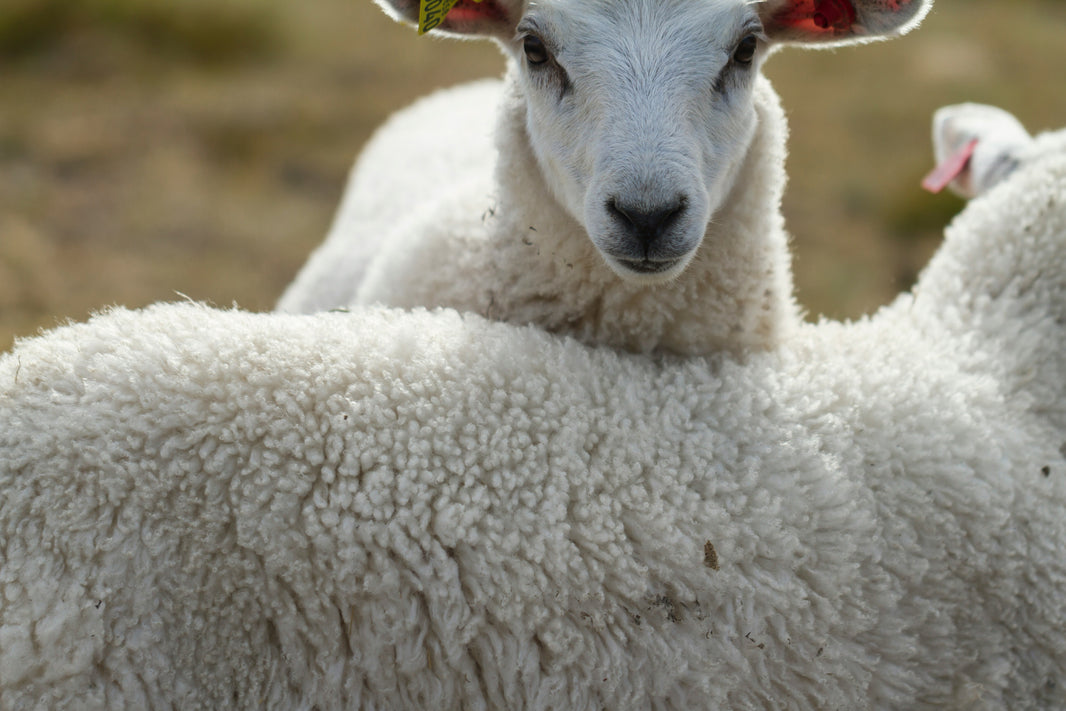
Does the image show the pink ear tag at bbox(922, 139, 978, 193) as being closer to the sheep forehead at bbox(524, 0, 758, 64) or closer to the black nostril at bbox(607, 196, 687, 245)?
the sheep forehead at bbox(524, 0, 758, 64)

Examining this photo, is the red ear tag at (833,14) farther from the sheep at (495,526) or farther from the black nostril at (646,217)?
the sheep at (495,526)

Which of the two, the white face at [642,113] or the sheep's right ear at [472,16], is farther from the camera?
the sheep's right ear at [472,16]

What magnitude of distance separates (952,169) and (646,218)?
1.67 meters

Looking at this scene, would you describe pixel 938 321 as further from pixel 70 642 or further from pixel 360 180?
pixel 360 180

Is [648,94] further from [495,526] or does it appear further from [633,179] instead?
[495,526]

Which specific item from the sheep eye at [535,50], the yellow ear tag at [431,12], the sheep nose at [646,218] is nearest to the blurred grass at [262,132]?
the yellow ear tag at [431,12]

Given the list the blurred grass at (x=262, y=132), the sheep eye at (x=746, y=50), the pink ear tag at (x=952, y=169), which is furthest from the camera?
the blurred grass at (x=262, y=132)

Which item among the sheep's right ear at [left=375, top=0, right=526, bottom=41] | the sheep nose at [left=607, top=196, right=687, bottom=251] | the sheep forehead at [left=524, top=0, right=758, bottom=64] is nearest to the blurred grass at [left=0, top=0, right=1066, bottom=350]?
the sheep's right ear at [left=375, top=0, right=526, bottom=41]

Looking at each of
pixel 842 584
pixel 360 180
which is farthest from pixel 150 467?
pixel 360 180

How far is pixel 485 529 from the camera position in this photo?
2.11 m

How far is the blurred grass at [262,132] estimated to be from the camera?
5879 millimetres

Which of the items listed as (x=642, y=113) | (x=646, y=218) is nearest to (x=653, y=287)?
(x=646, y=218)

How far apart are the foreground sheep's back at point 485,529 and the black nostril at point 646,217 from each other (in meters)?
0.33

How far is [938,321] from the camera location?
2.91 metres
